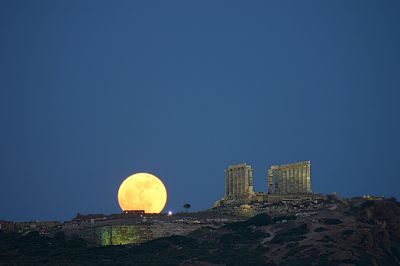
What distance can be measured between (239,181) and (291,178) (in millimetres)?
9698

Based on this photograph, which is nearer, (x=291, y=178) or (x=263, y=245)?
(x=263, y=245)

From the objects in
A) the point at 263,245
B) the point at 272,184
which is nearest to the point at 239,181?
the point at 272,184

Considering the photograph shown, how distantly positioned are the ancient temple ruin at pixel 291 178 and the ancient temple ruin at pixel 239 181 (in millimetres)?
5008

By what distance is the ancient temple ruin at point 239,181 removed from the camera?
13388cm

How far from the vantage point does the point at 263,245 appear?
93.3 metres

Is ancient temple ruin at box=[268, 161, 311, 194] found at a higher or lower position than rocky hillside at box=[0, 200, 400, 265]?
higher

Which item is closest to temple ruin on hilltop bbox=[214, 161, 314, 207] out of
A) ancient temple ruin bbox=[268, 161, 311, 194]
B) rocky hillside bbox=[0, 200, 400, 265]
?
ancient temple ruin bbox=[268, 161, 311, 194]

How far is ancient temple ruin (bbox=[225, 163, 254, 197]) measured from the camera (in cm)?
13388

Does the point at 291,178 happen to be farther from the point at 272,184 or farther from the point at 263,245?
the point at 263,245

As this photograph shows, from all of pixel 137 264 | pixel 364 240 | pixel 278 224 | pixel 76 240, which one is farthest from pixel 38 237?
pixel 364 240

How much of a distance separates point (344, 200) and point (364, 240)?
2995 centimetres

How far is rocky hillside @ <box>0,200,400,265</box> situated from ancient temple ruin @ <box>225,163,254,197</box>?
76.5ft

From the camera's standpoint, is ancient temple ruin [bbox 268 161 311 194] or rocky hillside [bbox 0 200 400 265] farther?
ancient temple ruin [bbox 268 161 311 194]

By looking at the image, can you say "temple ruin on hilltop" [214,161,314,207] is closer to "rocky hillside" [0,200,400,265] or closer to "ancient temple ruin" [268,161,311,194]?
"ancient temple ruin" [268,161,311,194]
